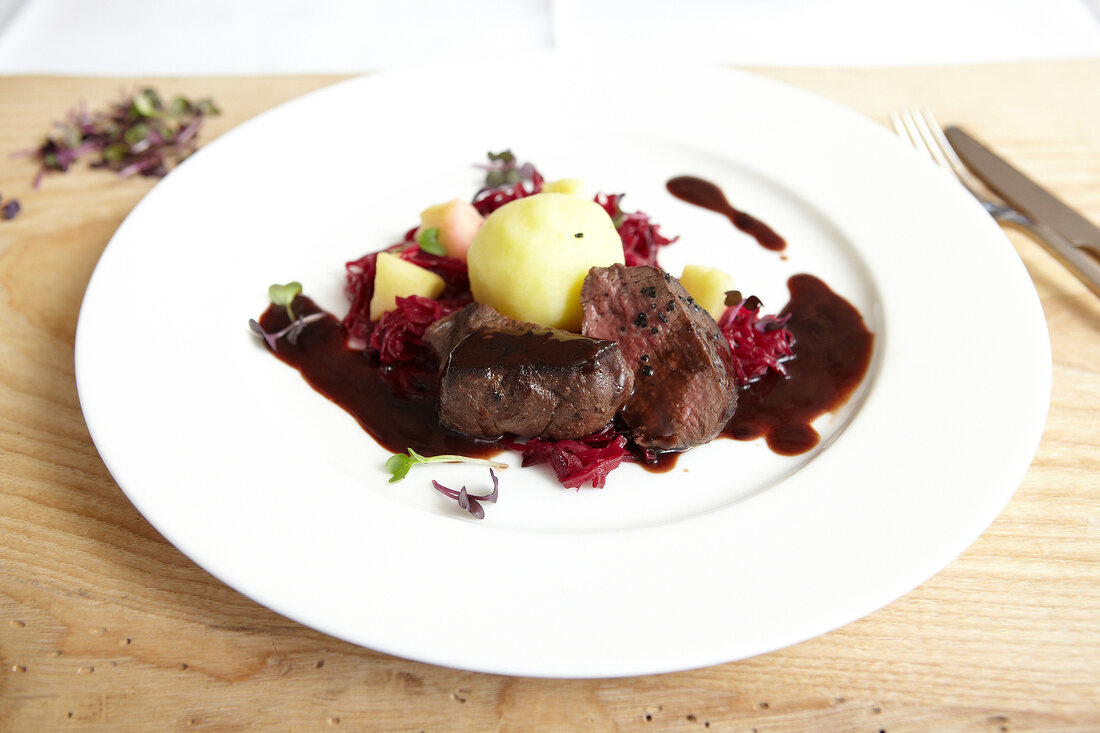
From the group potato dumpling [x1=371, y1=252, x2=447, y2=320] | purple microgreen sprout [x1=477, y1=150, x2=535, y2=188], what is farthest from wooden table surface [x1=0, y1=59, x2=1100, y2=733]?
purple microgreen sprout [x1=477, y1=150, x2=535, y2=188]

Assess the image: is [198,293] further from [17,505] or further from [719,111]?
[719,111]

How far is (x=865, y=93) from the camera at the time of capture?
15.6 feet

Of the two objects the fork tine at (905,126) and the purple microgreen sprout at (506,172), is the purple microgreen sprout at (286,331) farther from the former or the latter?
the fork tine at (905,126)

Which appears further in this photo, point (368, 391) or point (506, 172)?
point (506, 172)

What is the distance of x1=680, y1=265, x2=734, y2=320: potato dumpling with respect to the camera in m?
3.28

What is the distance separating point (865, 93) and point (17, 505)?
4.61m

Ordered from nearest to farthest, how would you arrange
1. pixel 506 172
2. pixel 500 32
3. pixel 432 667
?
pixel 432 667 → pixel 506 172 → pixel 500 32

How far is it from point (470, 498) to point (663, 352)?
87 centimetres

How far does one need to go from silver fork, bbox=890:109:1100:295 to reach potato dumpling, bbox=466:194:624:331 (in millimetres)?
1862

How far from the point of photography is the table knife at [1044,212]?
344cm

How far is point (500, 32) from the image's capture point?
18.2ft

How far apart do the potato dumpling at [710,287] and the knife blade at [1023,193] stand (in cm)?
152

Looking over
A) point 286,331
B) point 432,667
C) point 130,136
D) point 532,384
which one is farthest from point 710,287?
point 130,136

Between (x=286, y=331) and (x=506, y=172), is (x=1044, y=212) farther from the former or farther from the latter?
(x=286, y=331)
